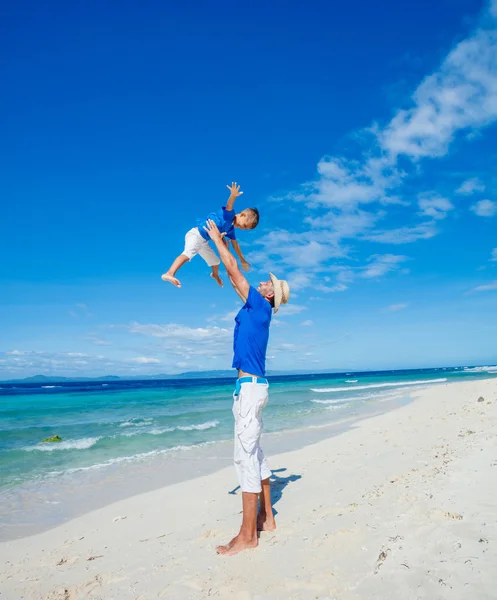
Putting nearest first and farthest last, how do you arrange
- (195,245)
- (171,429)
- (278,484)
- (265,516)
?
(265,516)
(195,245)
(278,484)
(171,429)

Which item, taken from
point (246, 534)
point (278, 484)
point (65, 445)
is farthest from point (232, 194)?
point (65, 445)

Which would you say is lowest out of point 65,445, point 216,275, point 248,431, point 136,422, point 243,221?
point 136,422

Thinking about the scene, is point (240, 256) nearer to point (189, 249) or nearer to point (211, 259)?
point (211, 259)

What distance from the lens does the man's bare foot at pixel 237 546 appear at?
12.4 ft

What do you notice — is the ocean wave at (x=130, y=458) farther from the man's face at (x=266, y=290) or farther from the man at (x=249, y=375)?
the man's face at (x=266, y=290)

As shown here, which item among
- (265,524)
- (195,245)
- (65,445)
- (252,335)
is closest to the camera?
(252,335)

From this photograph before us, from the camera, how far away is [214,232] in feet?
14.4

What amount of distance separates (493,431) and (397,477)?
3.40 meters

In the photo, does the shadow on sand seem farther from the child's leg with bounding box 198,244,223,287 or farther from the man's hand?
the man's hand

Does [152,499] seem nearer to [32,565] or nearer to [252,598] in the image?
[32,565]

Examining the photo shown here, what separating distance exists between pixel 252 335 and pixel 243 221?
4.75 feet

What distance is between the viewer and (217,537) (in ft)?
14.6

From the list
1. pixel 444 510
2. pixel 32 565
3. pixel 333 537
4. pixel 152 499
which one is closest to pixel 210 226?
pixel 333 537

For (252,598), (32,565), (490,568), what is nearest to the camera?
(490,568)
